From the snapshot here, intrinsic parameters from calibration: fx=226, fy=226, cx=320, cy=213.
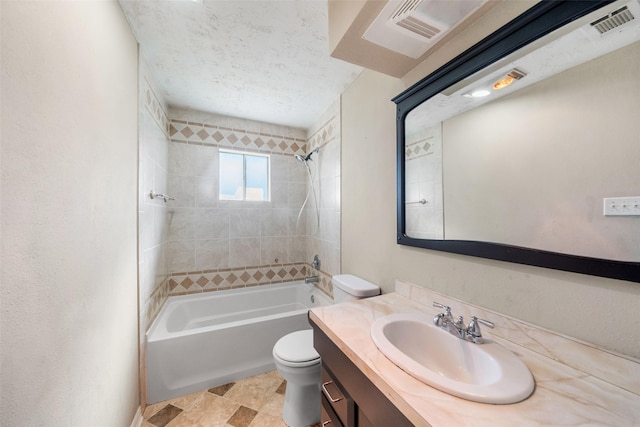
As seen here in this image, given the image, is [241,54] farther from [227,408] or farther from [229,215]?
[227,408]

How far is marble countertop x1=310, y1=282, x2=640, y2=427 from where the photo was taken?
0.51 m

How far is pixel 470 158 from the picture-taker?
99 cm

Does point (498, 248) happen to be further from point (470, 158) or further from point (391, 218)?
point (391, 218)

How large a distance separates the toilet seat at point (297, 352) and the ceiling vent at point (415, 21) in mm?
1697

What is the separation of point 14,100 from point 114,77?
28.2 inches

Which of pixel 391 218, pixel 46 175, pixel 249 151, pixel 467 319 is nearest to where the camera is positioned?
pixel 46 175

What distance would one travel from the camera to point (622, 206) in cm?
60

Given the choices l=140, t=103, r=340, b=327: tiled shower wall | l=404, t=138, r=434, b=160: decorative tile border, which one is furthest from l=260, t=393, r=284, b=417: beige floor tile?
l=404, t=138, r=434, b=160: decorative tile border

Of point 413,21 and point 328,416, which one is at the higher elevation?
point 413,21

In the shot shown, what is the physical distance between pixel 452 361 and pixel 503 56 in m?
1.16

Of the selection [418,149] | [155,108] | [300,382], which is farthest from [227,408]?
[155,108]

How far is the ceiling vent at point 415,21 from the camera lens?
83cm

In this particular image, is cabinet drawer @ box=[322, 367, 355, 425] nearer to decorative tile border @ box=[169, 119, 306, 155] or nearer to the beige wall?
the beige wall

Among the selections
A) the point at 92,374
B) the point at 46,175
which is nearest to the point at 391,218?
the point at 46,175
